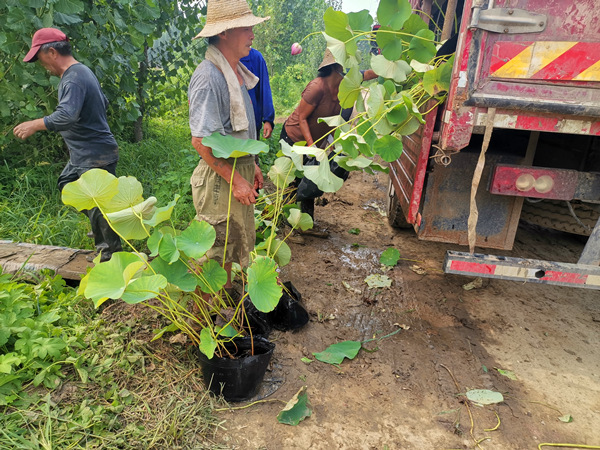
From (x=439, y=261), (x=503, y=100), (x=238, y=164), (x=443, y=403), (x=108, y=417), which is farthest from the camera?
(x=439, y=261)

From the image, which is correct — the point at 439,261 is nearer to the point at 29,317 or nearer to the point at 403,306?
the point at 403,306

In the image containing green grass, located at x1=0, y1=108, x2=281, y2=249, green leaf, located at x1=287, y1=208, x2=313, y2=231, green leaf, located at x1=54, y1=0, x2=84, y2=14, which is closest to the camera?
green leaf, located at x1=287, y1=208, x2=313, y2=231

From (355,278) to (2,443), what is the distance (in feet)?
8.55

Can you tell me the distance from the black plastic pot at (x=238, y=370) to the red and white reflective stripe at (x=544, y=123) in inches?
67.3

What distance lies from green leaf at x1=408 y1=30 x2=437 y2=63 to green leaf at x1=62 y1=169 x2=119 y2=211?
6.17 ft

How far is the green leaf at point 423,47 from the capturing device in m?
2.46

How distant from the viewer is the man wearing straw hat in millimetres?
2250

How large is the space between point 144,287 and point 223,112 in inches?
43.7

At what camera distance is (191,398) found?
2.17 metres

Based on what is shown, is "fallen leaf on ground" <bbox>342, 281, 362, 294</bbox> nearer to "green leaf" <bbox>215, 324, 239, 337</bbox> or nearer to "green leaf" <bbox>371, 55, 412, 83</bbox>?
"green leaf" <bbox>215, 324, 239, 337</bbox>

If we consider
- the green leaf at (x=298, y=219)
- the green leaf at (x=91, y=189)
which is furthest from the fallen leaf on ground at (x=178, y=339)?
the green leaf at (x=298, y=219)

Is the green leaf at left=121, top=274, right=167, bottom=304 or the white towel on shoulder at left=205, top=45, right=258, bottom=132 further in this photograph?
the white towel on shoulder at left=205, top=45, right=258, bottom=132

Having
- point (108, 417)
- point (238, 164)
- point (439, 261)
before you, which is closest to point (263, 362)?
point (108, 417)

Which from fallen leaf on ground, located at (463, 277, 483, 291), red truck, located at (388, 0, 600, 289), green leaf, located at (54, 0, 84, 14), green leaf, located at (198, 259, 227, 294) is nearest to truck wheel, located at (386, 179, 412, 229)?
fallen leaf on ground, located at (463, 277, 483, 291)
